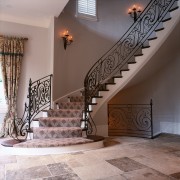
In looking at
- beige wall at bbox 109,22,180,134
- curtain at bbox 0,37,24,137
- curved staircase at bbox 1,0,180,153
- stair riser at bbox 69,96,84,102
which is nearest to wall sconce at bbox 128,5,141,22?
curved staircase at bbox 1,0,180,153

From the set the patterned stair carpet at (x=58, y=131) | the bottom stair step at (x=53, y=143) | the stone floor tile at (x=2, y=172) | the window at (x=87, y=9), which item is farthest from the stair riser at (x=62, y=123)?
the window at (x=87, y=9)

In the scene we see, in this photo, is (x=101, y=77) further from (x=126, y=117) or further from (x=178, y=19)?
(x=178, y=19)

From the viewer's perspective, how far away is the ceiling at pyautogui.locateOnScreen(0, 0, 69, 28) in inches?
→ 202

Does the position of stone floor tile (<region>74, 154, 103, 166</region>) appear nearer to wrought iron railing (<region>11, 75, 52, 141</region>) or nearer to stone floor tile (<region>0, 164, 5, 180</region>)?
stone floor tile (<region>0, 164, 5, 180</region>)

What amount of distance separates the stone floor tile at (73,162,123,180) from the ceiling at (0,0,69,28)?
412cm

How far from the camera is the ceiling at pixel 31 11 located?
512 centimetres

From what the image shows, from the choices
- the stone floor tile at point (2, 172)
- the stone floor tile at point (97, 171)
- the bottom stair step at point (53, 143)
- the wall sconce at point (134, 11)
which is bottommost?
the stone floor tile at point (2, 172)

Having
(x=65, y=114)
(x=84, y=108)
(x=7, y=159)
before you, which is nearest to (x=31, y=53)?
(x=65, y=114)

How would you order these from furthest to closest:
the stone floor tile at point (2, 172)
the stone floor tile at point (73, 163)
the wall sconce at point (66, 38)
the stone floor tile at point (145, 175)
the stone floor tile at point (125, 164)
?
1. the wall sconce at point (66, 38)
2. the stone floor tile at point (73, 163)
3. the stone floor tile at point (125, 164)
4. the stone floor tile at point (2, 172)
5. the stone floor tile at point (145, 175)

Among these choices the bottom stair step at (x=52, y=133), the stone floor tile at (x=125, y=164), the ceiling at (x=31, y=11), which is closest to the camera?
the stone floor tile at (x=125, y=164)

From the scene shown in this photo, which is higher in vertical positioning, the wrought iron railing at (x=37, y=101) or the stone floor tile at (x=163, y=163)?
the wrought iron railing at (x=37, y=101)

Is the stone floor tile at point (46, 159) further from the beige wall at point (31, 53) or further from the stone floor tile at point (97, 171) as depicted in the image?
the beige wall at point (31, 53)

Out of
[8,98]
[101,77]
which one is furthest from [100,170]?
[101,77]

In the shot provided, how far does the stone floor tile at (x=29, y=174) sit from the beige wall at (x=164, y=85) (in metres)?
3.77
